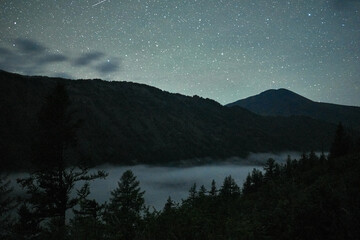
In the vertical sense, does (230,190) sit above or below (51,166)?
below

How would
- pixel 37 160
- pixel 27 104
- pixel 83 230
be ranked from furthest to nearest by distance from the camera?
pixel 27 104 < pixel 37 160 < pixel 83 230

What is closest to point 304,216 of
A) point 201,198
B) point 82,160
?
point 201,198

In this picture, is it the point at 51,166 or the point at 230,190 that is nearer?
the point at 51,166

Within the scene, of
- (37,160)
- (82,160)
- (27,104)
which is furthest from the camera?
(27,104)

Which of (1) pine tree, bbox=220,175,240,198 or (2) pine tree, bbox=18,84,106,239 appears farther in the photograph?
(2) pine tree, bbox=18,84,106,239

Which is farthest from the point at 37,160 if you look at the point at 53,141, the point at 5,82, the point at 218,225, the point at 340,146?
the point at 5,82

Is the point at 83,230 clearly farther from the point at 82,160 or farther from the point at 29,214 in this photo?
the point at 29,214

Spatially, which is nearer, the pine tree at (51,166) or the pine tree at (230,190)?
the pine tree at (230,190)

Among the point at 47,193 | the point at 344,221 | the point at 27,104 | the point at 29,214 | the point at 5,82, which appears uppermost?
the point at 5,82

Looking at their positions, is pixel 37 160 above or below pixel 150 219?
above

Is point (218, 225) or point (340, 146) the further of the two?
point (340, 146)

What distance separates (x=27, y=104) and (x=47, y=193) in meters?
208

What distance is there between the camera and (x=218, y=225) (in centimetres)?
683

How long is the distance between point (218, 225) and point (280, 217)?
5.61 feet
